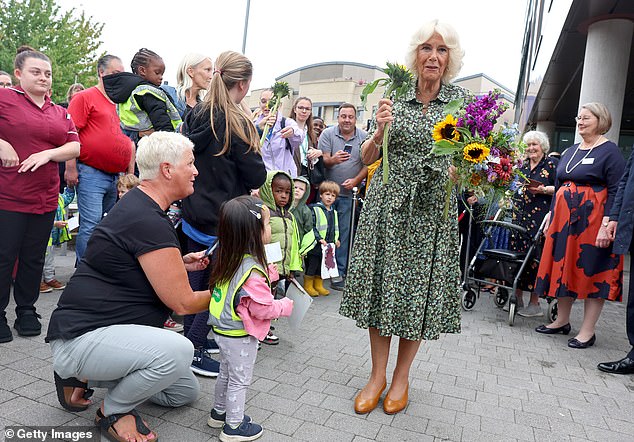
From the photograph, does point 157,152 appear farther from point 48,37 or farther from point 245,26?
point 48,37

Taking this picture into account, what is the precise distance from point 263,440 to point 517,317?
170 inches

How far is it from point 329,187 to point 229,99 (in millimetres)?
3185

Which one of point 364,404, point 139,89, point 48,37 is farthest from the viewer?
point 48,37

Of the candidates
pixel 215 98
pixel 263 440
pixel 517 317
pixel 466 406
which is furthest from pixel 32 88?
pixel 517 317

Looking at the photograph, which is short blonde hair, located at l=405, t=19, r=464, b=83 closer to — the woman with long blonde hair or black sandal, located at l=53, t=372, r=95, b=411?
the woman with long blonde hair

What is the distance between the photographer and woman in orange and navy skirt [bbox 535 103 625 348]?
479cm

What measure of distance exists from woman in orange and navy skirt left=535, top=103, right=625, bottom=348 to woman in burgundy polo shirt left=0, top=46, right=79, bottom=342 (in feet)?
15.3

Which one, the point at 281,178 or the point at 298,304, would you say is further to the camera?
the point at 281,178

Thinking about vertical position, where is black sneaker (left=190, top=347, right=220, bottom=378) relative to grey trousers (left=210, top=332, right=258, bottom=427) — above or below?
below

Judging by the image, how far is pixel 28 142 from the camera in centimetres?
384

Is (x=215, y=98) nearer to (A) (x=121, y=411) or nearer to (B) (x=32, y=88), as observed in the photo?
(B) (x=32, y=88)

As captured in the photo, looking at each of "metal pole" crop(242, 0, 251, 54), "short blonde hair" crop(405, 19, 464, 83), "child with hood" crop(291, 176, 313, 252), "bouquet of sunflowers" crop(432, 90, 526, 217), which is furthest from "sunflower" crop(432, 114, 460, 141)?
"metal pole" crop(242, 0, 251, 54)

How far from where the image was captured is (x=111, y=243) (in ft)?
8.25

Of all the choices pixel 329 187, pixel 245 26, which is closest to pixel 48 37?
pixel 245 26
